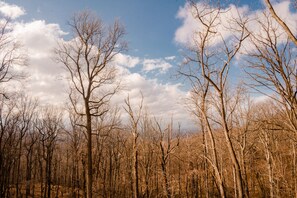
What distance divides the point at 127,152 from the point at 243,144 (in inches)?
623

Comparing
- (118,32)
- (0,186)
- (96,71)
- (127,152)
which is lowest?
(0,186)

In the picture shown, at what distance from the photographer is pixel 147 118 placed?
24.8 metres

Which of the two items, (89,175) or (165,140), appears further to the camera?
(165,140)

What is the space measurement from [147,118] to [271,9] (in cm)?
1992

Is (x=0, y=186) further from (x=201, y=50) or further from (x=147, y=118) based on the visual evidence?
(x=201, y=50)

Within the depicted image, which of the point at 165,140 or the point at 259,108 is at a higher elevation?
the point at 259,108

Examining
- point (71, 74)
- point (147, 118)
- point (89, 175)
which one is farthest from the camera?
point (147, 118)

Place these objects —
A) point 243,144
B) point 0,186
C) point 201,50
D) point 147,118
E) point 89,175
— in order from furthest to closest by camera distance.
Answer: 1. point 147,118
2. point 0,186
3. point 243,144
4. point 89,175
5. point 201,50

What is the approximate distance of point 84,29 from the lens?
Result: 12.5 meters

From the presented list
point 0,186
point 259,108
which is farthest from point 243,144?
point 0,186

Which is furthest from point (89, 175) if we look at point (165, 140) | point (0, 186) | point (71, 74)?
point (0, 186)

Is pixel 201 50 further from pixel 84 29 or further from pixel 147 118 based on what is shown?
pixel 147 118

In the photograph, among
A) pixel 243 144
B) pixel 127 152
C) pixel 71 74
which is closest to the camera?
pixel 71 74

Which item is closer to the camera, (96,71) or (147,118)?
(96,71)
